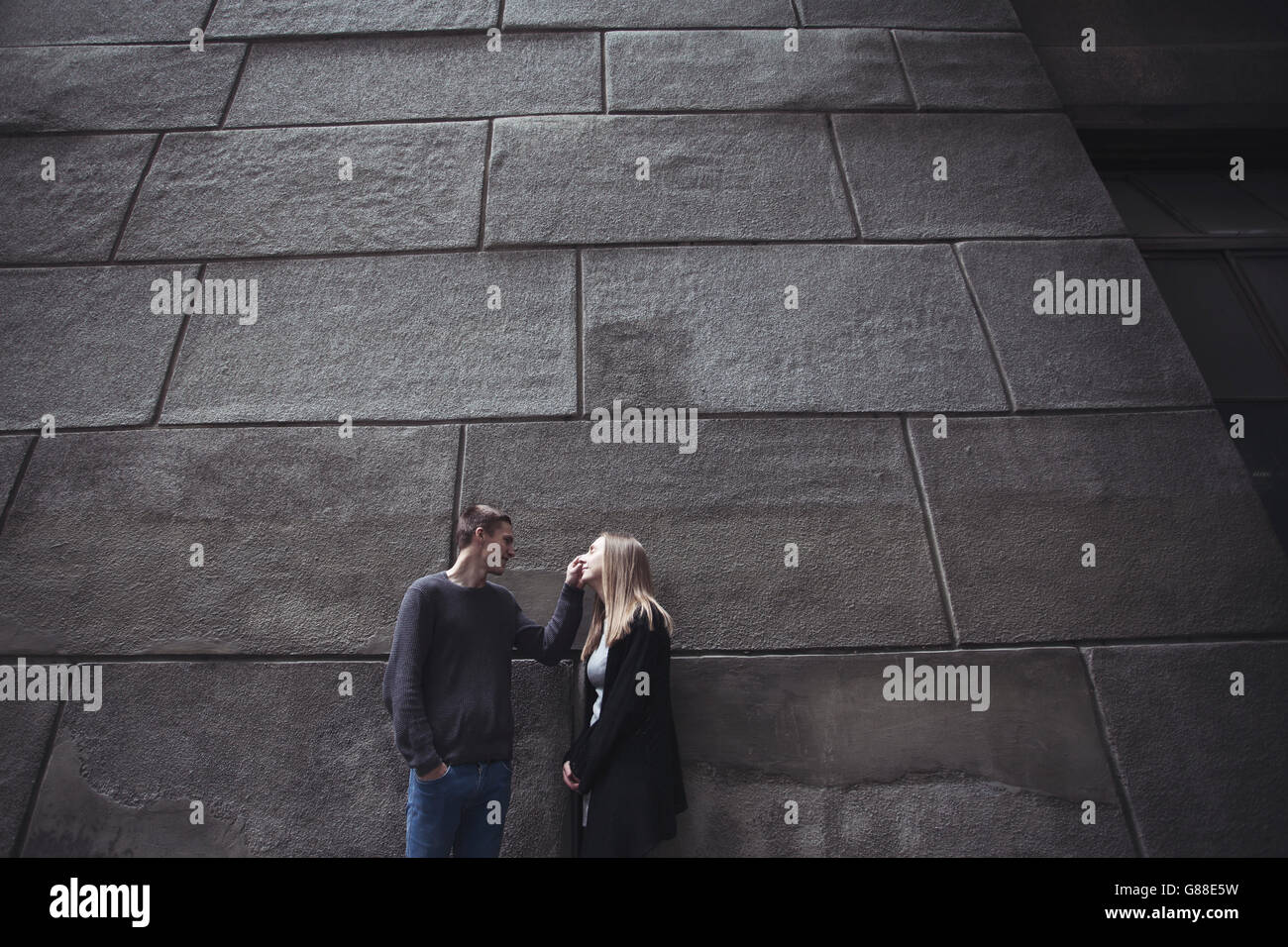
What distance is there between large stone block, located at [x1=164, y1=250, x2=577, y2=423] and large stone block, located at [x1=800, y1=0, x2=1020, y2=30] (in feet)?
10.4

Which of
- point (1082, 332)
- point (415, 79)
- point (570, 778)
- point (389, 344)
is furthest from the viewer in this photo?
point (415, 79)

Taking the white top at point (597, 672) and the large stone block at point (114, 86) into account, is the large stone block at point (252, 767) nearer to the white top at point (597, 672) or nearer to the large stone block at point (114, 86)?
the white top at point (597, 672)

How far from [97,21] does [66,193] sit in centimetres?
189

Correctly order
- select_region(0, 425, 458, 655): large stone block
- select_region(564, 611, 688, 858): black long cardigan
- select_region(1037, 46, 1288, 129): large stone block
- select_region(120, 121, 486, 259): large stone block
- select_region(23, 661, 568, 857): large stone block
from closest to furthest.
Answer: select_region(564, 611, 688, 858): black long cardigan
select_region(23, 661, 568, 857): large stone block
select_region(0, 425, 458, 655): large stone block
select_region(120, 121, 486, 259): large stone block
select_region(1037, 46, 1288, 129): large stone block

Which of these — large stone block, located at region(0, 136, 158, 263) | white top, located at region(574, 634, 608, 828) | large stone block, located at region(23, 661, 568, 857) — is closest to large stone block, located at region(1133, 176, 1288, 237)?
white top, located at region(574, 634, 608, 828)

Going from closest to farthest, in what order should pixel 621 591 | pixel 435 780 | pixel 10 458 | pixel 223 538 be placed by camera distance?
pixel 435 780 → pixel 621 591 → pixel 223 538 → pixel 10 458

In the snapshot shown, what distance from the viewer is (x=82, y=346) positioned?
172 inches

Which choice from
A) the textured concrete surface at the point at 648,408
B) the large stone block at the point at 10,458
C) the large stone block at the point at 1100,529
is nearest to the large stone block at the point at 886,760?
the textured concrete surface at the point at 648,408

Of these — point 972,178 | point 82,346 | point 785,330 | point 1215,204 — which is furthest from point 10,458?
point 1215,204

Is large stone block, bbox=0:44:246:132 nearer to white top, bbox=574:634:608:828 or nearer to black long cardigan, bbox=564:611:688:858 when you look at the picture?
white top, bbox=574:634:608:828

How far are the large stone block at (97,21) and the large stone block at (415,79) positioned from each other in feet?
2.61

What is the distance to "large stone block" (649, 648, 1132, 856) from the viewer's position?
3.31m

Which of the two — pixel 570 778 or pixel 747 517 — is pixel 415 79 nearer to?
pixel 747 517

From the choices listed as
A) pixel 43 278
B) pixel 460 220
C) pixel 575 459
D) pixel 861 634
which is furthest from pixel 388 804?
pixel 43 278
